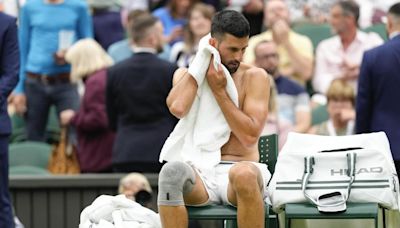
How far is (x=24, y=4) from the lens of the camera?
1481 centimetres

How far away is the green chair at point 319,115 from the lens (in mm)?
Result: 13555

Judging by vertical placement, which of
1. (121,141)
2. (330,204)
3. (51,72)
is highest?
(51,72)

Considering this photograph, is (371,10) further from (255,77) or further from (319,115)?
(255,77)

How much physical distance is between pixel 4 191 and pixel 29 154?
10.3 ft

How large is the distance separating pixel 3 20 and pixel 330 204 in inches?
128

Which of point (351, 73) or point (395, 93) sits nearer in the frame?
point (395, 93)

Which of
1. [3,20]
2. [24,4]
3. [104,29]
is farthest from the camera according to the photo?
[104,29]

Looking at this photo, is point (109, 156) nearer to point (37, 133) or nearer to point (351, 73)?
point (37, 133)

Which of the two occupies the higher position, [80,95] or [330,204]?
[80,95]

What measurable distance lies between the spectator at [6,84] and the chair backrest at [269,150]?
6.35 ft

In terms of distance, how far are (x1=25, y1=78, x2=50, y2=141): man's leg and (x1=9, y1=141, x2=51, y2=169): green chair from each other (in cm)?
55

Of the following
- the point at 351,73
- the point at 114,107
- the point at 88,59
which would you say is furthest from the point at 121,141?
the point at 351,73

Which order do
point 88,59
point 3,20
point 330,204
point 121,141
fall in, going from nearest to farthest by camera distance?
point 330,204
point 3,20
point 121,141
point 88,59

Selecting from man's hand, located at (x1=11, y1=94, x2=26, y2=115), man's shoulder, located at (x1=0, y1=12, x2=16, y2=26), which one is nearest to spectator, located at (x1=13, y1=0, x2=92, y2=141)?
man's hand, located at (x1=11, y1=94, x2=26, y2=115)
